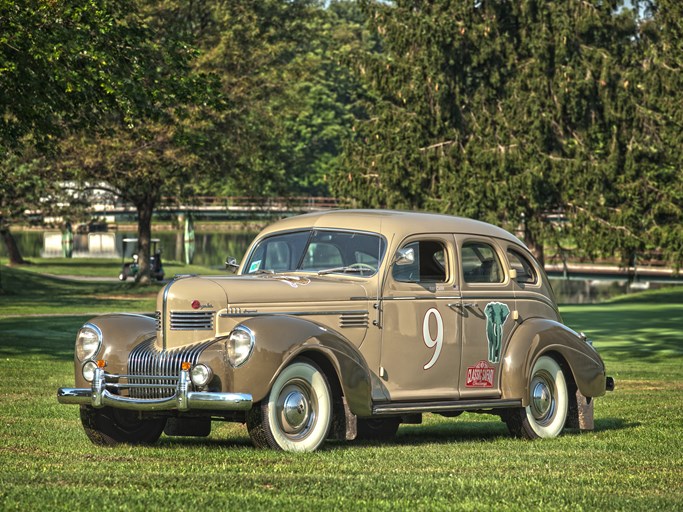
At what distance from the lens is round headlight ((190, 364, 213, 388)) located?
34.8ft

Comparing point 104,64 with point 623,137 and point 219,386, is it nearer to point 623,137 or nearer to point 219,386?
point 219,386

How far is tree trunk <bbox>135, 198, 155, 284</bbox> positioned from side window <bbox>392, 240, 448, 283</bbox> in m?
42.4

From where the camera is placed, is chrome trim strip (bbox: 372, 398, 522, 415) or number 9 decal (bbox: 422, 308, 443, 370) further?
number 9 decal (bbox: 422, 308, 443, 370)

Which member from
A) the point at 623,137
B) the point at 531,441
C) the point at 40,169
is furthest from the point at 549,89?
the point at 531,441

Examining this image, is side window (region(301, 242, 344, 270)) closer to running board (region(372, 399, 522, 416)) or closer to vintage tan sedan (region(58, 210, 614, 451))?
vintage tan sedan (region(58, 210, 614, 451))

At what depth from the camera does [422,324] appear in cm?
1218

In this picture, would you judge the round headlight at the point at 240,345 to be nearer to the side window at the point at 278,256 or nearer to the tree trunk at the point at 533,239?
the side window at the point at 278,256

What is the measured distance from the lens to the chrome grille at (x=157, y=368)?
10.9m

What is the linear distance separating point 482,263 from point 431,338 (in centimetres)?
133

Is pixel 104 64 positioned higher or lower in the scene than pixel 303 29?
lower

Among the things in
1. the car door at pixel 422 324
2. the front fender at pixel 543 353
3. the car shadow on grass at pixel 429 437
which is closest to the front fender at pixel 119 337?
the car shadow on grass at pixel 429 437

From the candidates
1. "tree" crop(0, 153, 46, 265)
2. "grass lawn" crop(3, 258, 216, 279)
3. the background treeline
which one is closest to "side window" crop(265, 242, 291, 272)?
the background treeline

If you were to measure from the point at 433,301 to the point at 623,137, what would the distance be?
40297 mm

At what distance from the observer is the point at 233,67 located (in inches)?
2047
